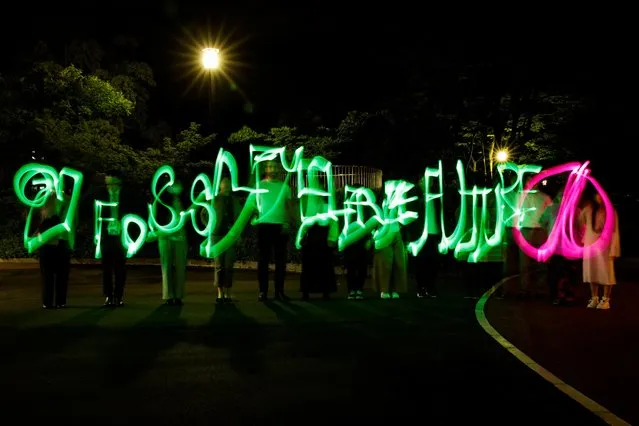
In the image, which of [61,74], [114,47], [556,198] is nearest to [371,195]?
[556,198]

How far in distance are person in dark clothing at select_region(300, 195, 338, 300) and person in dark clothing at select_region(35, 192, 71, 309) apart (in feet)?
13.2

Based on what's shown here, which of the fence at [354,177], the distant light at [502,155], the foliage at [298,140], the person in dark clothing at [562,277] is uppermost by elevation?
the distant light at [502,155]

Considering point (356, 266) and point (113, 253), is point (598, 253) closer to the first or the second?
point (356, 266)

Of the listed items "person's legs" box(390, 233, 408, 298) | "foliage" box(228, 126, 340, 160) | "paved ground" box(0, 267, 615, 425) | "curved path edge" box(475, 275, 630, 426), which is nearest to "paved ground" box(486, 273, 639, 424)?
"curved path edge" box(475, 275, 630, 426)

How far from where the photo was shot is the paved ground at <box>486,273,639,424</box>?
7693 mm

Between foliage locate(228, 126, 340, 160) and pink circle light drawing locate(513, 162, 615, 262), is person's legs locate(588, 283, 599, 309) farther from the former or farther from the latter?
foliage locate(228, 126, 340, 160)

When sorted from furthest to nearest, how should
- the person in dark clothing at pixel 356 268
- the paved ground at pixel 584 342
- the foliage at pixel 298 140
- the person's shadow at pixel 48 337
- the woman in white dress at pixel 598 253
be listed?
the foliage at pixel 298 140, the person in dark clothing at pixel 356 268, the woman in white dress at pixel 598 253, the person's shadow at pixel 48 337, the paved ground at pixel 584 342

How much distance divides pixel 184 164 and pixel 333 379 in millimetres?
23803

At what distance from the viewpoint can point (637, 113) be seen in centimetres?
3603

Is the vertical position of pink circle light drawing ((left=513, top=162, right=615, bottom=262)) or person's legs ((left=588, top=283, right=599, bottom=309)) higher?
pink circle light drawing ((left=513, top=162, right=615, bottom=262))

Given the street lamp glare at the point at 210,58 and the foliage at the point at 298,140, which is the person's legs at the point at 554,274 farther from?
the foliage at the point at 298,140

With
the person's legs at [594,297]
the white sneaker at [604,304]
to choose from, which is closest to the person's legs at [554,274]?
the person's legs at [594,297]

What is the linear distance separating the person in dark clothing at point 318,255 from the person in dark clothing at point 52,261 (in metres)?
4.02

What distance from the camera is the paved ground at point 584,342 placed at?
769 cm
